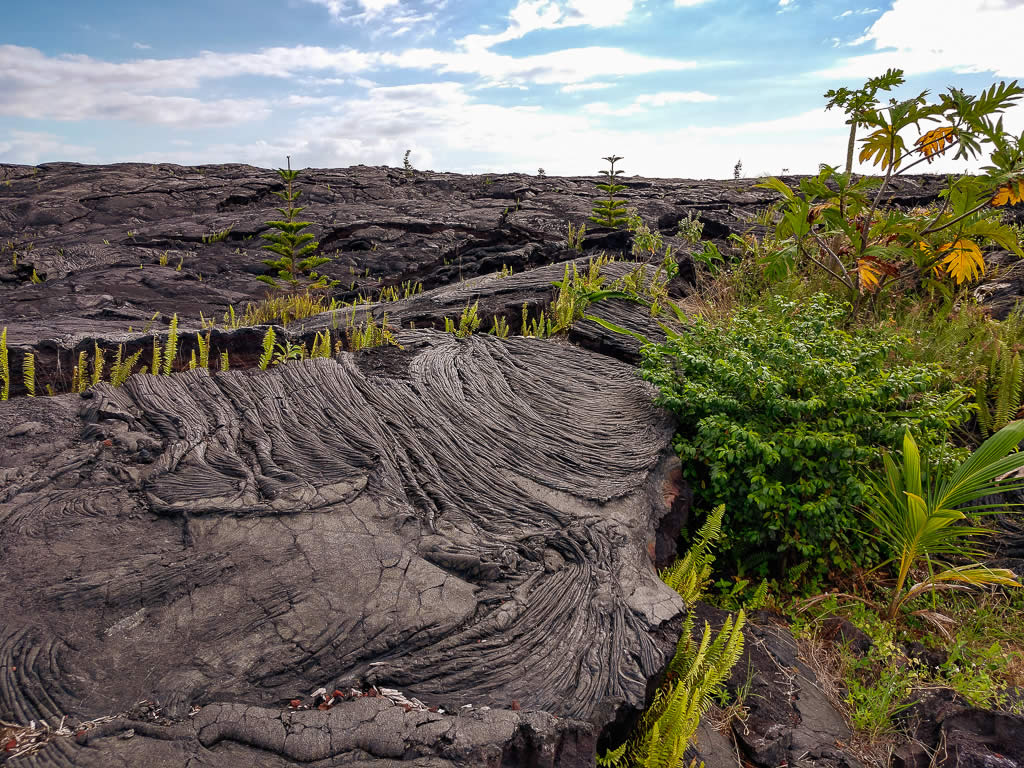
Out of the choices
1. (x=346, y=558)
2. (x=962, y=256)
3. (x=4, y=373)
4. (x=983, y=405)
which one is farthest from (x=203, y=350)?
(x=962, y=256)

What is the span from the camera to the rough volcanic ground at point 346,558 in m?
2.15

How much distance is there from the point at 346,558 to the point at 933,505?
3591 mm

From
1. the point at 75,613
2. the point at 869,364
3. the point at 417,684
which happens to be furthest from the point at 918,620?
the point at 75,613

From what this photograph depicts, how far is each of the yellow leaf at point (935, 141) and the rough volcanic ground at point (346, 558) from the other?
11.0ft

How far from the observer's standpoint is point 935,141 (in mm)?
5645

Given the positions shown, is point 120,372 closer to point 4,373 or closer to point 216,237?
point 4,373

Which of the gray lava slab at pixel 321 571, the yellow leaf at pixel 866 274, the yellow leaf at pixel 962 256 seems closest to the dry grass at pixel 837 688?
the gray lava slab at pixel 321 571

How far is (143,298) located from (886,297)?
12.8 m

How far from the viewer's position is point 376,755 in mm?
2027

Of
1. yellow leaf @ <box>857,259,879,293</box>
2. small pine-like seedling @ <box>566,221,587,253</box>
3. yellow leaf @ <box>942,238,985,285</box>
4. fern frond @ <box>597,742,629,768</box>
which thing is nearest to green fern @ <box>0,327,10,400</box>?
fern frond @ <box>597,742,629,768</box>

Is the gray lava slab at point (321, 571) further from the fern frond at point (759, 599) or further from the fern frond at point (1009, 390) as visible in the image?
the fern frond at point (1009, 390)

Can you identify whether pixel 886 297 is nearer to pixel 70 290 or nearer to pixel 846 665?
pixel 846 665

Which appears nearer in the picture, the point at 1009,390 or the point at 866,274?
the point at 1009,390

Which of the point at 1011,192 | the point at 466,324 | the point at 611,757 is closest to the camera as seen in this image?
the point at 611,757
